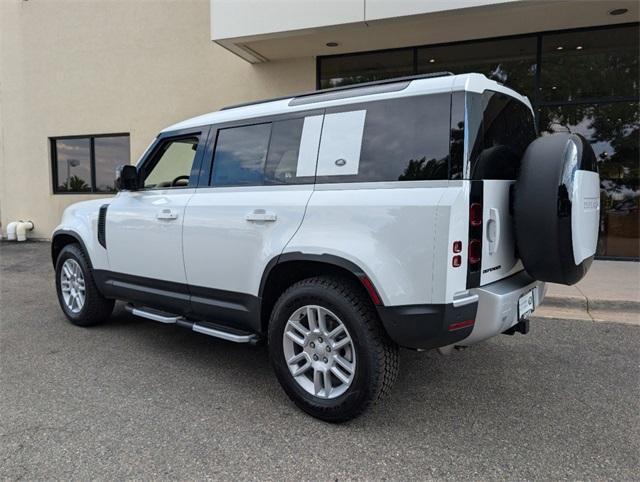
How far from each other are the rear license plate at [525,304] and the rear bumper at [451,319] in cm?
13

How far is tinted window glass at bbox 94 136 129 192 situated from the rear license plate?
10.2 m

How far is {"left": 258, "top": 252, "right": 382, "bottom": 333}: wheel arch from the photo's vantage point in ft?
9.01

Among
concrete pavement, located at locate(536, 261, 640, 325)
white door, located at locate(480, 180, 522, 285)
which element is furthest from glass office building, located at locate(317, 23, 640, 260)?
white door, located at locate(480, 180, 522, 285)

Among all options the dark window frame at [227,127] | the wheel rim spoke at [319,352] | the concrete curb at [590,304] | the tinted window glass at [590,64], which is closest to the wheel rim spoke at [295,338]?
the wheel rim spoke at [319,352]

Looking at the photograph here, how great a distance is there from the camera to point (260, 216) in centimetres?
323

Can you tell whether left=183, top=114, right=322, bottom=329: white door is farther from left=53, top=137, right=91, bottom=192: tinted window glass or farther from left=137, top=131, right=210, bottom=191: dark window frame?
left=53, top=137, right=91, bottom=192: tinted window glass

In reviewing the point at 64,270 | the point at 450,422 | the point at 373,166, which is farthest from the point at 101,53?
the point at 450,422

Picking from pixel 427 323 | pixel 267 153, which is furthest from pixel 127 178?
pixel 427 323

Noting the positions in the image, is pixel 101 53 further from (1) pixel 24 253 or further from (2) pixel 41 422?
(2) pixel 41 422

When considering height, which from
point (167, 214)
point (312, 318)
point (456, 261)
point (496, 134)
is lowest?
point (312, 318)

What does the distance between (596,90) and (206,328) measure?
7.89 meters

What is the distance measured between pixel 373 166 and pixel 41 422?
2579 mm

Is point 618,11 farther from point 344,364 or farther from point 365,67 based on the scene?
point 344,364

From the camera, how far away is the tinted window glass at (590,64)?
26.1ft
